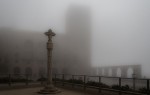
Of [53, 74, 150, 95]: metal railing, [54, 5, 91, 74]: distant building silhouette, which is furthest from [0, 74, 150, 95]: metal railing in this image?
[54, 5, 91, 74]: distant building silhouette

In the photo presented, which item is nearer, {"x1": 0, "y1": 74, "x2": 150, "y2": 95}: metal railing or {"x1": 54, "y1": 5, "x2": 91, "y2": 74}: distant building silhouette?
{"x1": 0, "y1": 74, "x2": 150, "y2": 95}: metal railing

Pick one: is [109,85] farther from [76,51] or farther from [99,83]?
[76,51]

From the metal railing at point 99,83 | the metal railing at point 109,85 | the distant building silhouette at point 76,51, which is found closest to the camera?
the metal railing at point 109,85

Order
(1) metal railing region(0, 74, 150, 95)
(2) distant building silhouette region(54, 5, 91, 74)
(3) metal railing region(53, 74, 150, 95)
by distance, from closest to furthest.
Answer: (3) metal railing region(53, 74, 150, 95)
(1) metal railing region(0, 74, 150, 95)
(2) distant building silhouette region(54, 5, 91, 74)

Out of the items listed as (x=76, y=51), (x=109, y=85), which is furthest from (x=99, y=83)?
(x=76, y=51)

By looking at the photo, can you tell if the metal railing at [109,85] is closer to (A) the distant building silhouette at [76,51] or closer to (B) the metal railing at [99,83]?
(B) the metal railing at [99,83]

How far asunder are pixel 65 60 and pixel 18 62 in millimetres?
9312

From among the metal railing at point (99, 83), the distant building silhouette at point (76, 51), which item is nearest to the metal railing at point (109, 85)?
the metal railing at point (99, 83)

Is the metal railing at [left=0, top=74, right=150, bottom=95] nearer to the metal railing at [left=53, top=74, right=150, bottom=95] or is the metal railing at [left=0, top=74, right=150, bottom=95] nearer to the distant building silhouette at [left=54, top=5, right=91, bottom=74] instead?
the metal railing at [left=53, top=74, right=150, bottom=95]

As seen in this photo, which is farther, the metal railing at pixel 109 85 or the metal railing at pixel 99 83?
the metal railing at pixel 99 83

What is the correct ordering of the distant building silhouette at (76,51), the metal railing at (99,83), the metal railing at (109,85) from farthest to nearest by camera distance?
the distant building silhouette at (76,51)
the metal railing at (99,83)
the metal railing at (109,85)

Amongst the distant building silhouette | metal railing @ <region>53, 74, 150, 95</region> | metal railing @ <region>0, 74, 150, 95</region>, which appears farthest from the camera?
the distant building silhouette

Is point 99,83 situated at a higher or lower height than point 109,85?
higher

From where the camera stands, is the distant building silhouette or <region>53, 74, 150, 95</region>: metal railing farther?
the distant building silhouette
